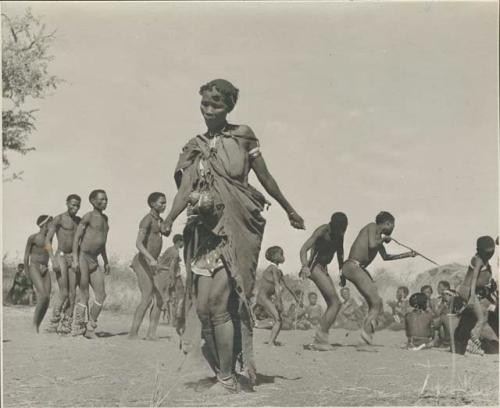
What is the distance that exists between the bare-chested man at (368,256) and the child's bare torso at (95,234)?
9.18 feet

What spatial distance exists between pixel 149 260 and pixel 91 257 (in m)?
0.85

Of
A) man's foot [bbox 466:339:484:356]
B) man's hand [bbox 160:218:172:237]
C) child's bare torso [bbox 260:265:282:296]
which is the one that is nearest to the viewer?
man's hand [bbox 160:218:172:237]

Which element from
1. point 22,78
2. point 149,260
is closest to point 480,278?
point 149,260

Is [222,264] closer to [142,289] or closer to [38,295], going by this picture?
[142,289]

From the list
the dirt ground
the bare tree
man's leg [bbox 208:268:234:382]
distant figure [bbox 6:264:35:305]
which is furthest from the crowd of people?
distant figure [bbox 6:264:35:305]

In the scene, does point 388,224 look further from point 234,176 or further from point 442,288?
point 234,176

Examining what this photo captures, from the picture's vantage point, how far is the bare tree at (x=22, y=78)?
26.5 ft

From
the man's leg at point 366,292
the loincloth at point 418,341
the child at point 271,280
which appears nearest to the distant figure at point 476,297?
the loincloth at point 418,341

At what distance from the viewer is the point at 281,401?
20.0 ft

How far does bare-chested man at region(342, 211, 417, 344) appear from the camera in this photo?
8.96m

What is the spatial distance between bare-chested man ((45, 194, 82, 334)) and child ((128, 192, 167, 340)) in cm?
81

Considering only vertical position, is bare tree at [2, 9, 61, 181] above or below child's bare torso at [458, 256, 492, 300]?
above

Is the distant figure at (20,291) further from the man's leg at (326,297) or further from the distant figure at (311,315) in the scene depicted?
the man's leg at (326,297)

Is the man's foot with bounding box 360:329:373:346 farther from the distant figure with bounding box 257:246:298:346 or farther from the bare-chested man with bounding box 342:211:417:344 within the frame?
the distant figure with bounding box 257:246:298:346
